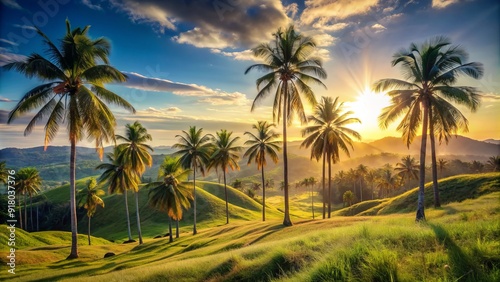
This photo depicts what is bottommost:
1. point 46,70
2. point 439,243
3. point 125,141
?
point 439,243

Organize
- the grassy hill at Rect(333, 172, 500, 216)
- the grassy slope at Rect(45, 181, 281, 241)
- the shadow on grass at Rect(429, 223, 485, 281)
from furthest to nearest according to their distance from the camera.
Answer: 1. the grassy slope at Rect(45, 181, 281, 241)
2. the grassy hill at Rect(333, 172, 500, 216)
3. the shadow on grass at Rect(429, 223, 485, 281)

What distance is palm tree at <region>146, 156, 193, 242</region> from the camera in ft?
135

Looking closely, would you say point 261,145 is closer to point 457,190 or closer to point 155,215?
point 457,190

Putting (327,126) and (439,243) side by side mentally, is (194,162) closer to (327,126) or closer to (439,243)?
(327,126)

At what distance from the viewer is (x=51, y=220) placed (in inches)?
3748

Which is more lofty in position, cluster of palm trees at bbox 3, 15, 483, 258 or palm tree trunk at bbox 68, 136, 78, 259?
cluster of palm trees at bbox 3, 15, 483, 258

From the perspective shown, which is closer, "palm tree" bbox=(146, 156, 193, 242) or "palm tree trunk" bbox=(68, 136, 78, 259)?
"palm tree trunk" bbox=(68, 136, 78, 259)

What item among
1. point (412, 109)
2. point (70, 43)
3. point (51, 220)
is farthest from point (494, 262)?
point (51, 220)

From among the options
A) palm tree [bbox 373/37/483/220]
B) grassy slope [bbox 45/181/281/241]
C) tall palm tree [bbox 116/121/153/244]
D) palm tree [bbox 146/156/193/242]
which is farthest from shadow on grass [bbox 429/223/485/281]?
grassy slope [bbox 45/181/281/241]

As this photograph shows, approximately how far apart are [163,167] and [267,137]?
17.5 metres

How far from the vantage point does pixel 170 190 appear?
4116 cm

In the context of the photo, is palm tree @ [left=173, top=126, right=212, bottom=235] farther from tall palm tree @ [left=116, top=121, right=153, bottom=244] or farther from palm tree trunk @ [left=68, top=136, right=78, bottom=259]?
palm tree trunk @ [left=68, top=136, right=78, bottom=259]

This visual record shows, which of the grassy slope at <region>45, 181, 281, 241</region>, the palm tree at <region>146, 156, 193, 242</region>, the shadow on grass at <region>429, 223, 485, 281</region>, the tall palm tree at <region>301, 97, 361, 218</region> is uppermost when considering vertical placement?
the tall palm tree at <region>301, 97, 361, 218</region>

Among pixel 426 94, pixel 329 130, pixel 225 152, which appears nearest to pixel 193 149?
pixel 225 152
